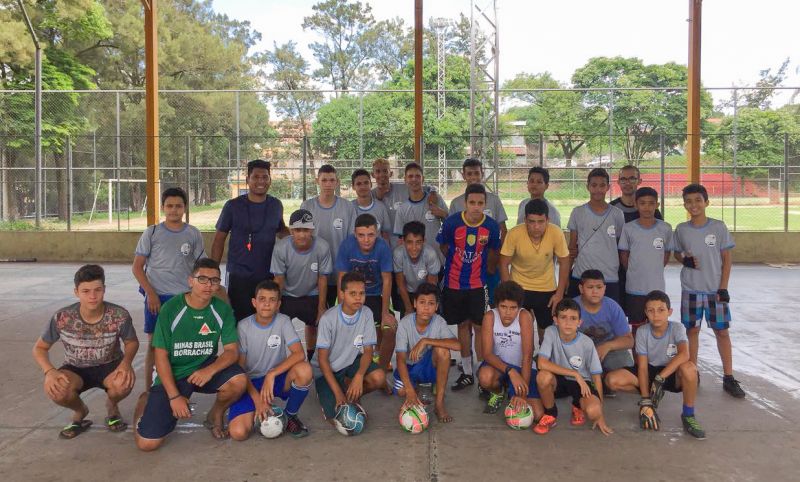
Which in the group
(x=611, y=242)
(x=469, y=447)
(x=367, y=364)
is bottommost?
(x=469, y=447)

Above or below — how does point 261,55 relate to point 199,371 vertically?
above

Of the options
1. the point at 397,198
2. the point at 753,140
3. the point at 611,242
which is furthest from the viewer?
the point at 753,140

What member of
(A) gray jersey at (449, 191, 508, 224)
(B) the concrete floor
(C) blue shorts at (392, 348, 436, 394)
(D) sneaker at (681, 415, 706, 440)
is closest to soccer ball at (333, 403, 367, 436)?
(B) the concrete floor

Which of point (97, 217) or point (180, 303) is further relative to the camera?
point (97, 217)

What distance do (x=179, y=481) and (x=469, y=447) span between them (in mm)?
1643

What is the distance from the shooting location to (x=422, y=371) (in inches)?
187

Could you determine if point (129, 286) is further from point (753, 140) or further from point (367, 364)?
point (753, 140)

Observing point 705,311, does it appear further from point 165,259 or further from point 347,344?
point 165,259

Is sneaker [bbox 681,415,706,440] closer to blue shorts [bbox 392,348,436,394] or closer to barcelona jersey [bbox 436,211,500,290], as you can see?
blue shorts [bbox 392,348,436,394]

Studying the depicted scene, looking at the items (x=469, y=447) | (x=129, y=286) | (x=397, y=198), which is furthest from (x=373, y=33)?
(x=469, y=447)

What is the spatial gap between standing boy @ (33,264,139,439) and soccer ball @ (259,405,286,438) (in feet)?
3.03

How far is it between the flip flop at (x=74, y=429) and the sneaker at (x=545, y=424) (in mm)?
2878

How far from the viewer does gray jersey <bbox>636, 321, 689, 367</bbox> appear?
4.52m

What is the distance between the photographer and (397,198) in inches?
249
